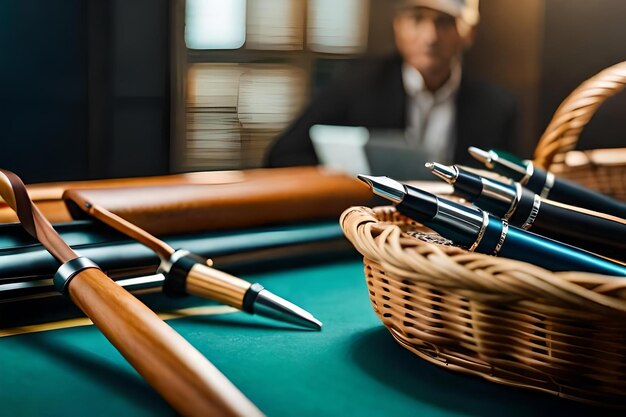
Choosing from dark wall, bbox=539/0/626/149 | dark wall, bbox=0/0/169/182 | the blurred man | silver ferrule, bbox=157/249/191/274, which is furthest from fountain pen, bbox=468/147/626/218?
the blurred man

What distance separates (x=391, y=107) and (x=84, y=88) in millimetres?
729

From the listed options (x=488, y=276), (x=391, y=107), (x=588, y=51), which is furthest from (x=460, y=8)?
(x=488, y=276)

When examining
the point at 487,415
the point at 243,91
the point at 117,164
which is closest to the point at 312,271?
the point at 487,415

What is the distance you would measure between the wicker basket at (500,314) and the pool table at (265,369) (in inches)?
0.5

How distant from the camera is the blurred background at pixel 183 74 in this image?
0.87 m

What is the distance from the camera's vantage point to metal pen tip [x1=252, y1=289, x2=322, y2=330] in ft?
1.46

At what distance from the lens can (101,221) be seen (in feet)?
1.72

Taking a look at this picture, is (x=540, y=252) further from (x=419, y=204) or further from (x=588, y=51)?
(x=588, y=51)

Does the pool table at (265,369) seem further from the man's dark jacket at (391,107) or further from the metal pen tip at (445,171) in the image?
the man's dark jacket at (391,107)

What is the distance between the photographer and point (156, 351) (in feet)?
1.05

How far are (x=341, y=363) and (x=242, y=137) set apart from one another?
74cm

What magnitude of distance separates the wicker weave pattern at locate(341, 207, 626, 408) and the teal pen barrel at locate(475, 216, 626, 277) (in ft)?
0.10

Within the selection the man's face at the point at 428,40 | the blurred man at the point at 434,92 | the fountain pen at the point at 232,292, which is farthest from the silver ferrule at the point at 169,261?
the man's face at the point at 428,40

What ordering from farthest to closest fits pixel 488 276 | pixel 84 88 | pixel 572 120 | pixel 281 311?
pixel 84 88
pixel 572 120
pixel 281 311
pixel 488 276
